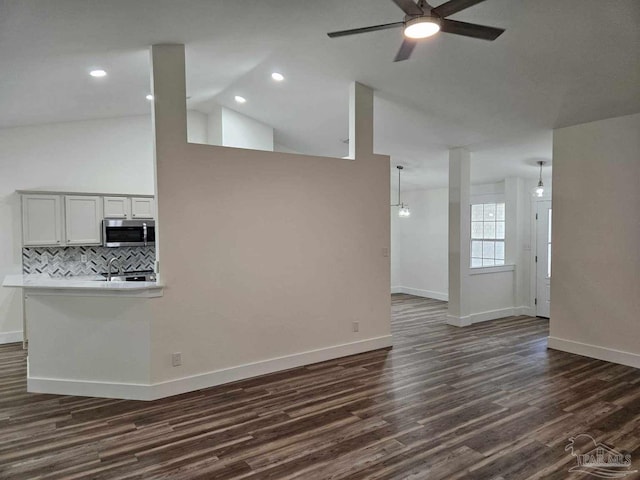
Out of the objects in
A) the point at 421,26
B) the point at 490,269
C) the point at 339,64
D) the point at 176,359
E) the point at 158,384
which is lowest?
the point at 158,384

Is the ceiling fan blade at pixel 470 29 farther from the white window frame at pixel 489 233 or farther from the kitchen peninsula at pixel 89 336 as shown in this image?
the white window frame at pixel 489 233

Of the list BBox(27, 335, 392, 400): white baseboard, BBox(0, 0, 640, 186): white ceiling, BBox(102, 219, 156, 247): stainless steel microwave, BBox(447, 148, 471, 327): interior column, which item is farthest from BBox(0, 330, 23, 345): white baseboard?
BBox(447, 148, 471, 327): interior column

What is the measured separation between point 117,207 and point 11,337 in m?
2.30

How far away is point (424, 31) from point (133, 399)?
3.79 m

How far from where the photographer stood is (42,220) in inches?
221

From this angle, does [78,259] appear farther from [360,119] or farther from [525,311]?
[525,311]

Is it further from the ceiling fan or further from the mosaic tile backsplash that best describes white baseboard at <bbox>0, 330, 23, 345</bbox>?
the ceiling fan

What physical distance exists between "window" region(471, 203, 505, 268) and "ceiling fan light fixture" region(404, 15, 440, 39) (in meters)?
5.83

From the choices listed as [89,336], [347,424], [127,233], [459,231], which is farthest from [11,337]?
[459,231]

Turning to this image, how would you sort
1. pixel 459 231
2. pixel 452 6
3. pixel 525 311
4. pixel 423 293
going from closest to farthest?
pixel 452 6, pixel 459 231, pixel 525 311, pixel 423 293

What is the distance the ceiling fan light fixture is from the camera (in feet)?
7.89

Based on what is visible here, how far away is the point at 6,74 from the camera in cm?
357

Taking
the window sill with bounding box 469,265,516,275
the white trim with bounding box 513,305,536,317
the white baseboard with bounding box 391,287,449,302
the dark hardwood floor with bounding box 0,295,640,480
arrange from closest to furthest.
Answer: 1. the dark hardwood floor with bounding box 0,295,640,480
2. the window sill with bounding box 469,265,516,275
3. the white trim with bounding box 513,305,536,317
4. the white baseboard with bounding box 391,287,449,302

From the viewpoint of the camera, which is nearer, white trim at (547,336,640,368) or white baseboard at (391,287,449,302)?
white trim at (547,336,640,368)
